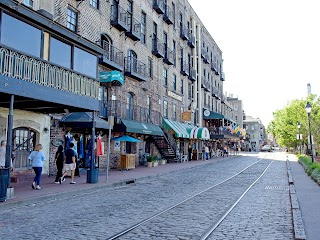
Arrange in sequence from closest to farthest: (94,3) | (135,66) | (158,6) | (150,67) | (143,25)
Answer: (94,3) < (135,66) < (143,25) < (150,67) < (158,6)

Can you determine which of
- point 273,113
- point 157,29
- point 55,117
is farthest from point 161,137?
point 273,113

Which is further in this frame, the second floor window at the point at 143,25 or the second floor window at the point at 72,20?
the second floor window at the point at 143,25

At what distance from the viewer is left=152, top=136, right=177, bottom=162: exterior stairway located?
2791 cm

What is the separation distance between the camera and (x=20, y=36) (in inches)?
412

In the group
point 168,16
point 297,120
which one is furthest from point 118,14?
point 297,120

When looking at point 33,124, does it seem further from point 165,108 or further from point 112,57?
point 165,108

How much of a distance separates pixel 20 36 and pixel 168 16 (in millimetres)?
23672

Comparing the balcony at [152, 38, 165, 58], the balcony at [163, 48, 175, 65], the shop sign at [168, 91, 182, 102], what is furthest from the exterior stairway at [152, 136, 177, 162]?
the balcony at [163, 48, 175, 65]

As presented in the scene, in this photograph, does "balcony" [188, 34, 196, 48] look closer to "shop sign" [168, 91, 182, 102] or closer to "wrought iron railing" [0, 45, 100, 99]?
"shop sign" [168, 91, 182, 102]

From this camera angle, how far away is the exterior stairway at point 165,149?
27.9m

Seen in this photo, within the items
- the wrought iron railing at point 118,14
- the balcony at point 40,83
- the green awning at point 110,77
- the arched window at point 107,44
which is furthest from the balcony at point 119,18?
the balcony at point 40,83

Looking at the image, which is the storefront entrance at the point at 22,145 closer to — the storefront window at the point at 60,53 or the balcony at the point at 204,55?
the storefront window at the point at 60,53

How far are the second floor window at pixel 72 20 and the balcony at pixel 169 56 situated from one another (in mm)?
13283

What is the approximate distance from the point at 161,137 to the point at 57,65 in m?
16.5
